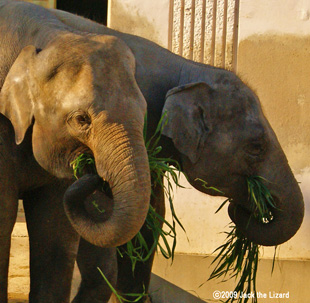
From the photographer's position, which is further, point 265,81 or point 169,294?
point 265,81

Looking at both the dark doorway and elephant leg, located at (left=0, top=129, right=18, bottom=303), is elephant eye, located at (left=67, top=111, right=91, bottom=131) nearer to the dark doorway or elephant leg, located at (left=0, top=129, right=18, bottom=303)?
elephant leg, located at (left=0, top=129, right=18, bottom=303)

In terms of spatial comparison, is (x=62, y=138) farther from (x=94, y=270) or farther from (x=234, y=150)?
(x=234, y=150)

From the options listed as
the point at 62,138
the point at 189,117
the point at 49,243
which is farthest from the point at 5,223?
the point at 189,117

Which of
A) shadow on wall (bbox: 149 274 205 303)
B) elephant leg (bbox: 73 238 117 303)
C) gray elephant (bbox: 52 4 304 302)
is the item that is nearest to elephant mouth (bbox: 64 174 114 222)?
elephant leg (bbox: 73 238 117 303)

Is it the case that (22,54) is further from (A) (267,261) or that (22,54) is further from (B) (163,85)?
(A) (267,261)

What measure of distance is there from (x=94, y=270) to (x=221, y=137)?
3.53ft

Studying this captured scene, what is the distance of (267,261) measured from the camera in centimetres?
648

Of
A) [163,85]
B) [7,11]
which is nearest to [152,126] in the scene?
[163,85]

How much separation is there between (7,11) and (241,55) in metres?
2.55

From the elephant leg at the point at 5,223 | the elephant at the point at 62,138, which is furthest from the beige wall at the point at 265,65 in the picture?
the elephant leg at the point at 5,223

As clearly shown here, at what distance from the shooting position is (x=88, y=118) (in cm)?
391

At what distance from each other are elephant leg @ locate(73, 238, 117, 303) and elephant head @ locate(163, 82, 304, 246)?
29.4 inches

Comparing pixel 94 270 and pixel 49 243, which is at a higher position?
pixel 49 243

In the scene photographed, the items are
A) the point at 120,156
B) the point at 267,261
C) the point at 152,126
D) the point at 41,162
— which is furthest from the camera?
the point at 267,261
